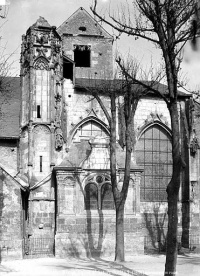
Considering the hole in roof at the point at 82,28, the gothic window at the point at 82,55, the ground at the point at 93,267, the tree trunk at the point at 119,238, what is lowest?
the ground at the point at 93,267

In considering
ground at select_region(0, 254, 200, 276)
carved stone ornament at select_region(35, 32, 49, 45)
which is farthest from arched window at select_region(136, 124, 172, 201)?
carved stone ornament at select_region(35, 32, 49, 45)

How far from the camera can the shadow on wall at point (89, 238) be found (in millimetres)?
23297

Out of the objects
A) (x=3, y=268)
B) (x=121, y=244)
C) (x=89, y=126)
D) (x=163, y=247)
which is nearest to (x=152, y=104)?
(x=89, y=126)

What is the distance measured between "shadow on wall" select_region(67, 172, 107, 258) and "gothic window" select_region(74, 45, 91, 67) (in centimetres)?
1283

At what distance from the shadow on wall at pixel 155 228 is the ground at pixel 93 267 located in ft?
14.7

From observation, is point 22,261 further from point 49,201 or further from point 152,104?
point 152,104

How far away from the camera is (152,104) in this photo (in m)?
29.1

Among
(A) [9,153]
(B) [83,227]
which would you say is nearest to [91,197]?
(B) [83,227]

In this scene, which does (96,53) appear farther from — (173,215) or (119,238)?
(173,215)

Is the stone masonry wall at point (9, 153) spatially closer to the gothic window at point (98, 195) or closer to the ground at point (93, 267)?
the gothic window at point (98, 195)

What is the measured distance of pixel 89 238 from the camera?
23.6 meters

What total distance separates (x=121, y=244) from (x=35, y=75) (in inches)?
396

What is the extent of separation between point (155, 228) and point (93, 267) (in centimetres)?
921

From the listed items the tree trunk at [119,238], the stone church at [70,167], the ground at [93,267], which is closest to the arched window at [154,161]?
the stone church at [70,167]
